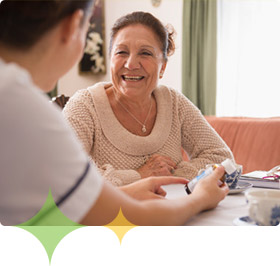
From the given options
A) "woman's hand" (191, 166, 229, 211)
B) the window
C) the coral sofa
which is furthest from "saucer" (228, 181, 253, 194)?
the window

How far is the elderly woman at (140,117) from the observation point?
1.49 m

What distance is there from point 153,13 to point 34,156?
4057 mm

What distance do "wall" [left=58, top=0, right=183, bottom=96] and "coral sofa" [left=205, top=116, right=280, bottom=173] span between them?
5.47ft

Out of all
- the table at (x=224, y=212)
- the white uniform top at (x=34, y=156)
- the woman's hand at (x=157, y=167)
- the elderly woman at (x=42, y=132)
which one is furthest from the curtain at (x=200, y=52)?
the white uniform top at (x=34, y=156)

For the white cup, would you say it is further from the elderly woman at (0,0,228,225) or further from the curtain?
the curtain

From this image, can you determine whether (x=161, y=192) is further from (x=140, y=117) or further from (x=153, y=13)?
Result: (x=153, y=13)

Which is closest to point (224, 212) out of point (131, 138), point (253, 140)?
point (131, 138)

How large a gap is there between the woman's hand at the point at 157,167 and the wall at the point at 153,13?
Answer: 2761 mm

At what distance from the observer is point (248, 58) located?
3.64 meters

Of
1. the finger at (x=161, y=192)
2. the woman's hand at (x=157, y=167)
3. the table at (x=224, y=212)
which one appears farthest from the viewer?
the woman's hand at (x=157, y=167)

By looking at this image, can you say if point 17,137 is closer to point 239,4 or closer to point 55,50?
point 55,50

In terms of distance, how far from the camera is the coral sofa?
7.70ft

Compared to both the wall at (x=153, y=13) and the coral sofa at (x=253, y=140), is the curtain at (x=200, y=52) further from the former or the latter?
the coral sofa at (x=253, y=140)

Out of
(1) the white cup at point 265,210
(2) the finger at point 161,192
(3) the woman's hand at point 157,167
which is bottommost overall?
(3) the woman's hand at point 157,167
